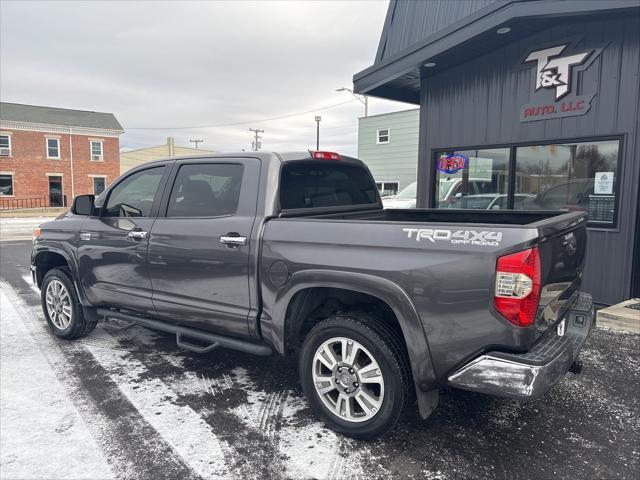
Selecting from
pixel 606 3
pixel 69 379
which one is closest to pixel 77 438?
pixel 69 379

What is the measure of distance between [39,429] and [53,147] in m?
39.6

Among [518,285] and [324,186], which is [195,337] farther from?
[518,285]

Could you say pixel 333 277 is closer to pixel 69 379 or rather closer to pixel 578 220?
pixel 578 220

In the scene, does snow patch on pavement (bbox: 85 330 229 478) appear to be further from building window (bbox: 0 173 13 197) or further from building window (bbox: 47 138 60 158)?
building window (bbox: 47 138 60 158)

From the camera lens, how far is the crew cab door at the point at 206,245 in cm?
365

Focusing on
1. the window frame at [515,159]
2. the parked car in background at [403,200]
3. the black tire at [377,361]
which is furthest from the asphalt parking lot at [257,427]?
the parked car in background at [403,200]

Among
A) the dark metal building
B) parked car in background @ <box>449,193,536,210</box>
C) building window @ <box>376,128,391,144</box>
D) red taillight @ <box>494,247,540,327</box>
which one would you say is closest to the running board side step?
red taillight @ <box>494,247,540,327</box>

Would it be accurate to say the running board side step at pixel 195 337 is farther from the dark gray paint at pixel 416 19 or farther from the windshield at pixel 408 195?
the windshield at pixel 408 195

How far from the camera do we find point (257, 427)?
3330 millimetres

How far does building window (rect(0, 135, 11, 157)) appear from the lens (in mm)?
Result: 34906

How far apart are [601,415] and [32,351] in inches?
208

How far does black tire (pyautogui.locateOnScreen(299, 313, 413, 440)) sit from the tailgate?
85 cm

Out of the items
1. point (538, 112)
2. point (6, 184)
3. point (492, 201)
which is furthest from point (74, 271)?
point (6, 184)

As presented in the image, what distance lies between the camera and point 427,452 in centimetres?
302
